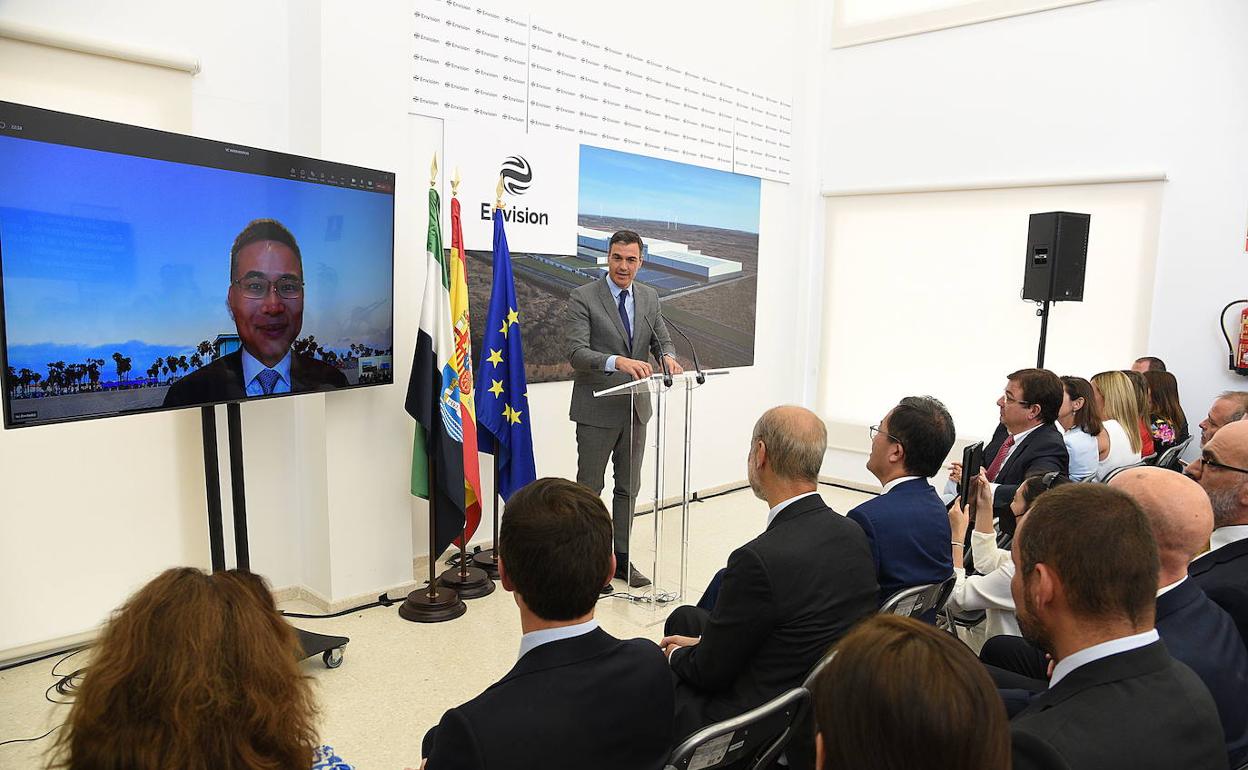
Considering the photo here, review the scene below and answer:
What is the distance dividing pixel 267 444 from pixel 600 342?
1.76 metres

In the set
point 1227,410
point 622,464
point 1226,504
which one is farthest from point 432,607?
point 1227,410

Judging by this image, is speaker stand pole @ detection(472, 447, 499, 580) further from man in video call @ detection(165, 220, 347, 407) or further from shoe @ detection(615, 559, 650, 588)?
man in video call @ detection(165, 220, 347, 407)

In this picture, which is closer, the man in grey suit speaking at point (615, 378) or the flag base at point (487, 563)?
the man in grey suit speaking at point (615, 378)

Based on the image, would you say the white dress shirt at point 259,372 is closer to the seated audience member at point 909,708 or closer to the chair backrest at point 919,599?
the chair backrest at point 919,599

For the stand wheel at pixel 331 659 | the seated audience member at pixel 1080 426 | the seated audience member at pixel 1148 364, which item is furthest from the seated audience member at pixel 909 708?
the seated audience member at pixel 1148 364

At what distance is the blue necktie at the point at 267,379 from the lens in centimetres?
313

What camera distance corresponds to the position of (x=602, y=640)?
146cm

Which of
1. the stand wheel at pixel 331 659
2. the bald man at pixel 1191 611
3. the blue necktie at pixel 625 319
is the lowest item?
the stand wheel at pixel 331 659

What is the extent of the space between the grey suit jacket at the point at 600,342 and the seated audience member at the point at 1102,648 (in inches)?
111

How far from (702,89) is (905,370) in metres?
2.84

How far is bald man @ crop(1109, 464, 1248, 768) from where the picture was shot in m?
1.67

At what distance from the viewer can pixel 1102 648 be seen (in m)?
1.41

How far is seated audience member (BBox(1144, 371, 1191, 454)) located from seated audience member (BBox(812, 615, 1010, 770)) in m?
4.31

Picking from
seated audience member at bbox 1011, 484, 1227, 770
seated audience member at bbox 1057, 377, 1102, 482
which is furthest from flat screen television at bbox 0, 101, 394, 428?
seated audience member at bbox 1057, 377, 1102, 482
